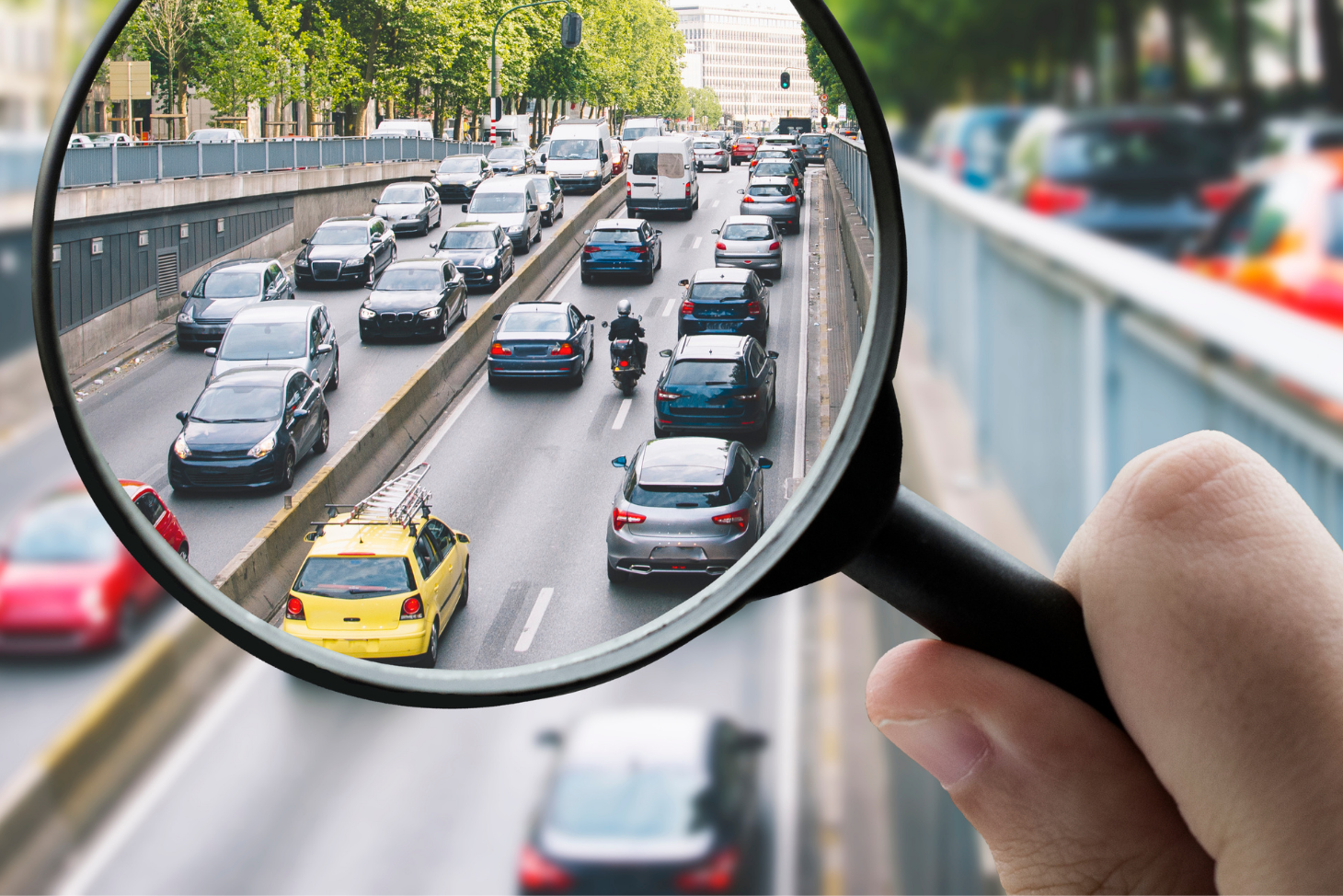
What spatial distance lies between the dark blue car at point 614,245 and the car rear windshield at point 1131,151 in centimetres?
1796

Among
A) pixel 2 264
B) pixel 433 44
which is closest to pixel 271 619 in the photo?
pixel 2 264

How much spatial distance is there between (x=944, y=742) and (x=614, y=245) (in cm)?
315

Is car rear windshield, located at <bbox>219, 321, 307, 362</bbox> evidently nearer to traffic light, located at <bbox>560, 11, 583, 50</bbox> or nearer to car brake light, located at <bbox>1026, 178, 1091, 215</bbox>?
traffic light, located at <bbox>560, 11, 583, 50</bbox>

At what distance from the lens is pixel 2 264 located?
2.42m

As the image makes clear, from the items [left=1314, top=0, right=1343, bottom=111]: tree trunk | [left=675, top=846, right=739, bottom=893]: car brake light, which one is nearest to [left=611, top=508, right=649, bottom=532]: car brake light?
[left=1314, top=0, right=1343, bottom=111]: tree trunk

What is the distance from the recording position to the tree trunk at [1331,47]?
2148 cm

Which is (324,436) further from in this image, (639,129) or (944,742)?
(639,129)

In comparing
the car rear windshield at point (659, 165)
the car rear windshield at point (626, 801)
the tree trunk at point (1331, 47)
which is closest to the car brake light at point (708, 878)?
the car rear windshield at point (626, 801)

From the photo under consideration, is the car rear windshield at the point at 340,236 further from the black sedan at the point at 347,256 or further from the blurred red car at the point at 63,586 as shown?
the blurred red car at the point at 63,586

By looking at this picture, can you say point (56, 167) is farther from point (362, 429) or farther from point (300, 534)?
point (362, 429)

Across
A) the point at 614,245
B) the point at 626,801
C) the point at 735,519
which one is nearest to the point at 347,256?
the point at 614,245

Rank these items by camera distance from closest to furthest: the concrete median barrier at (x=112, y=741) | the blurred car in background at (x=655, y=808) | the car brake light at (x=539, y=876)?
the car brake light at (x=539, y=876)
the blurred car in background at (x=655, y=808)
the concrete median barrier at (x=112, y=741)

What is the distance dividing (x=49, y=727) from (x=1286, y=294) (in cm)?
3855

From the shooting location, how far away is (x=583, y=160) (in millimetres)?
14258
